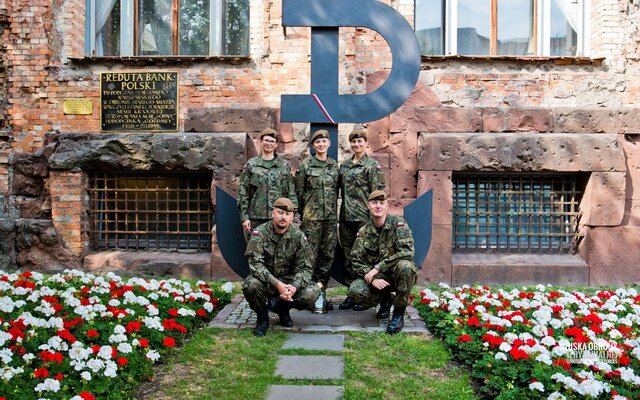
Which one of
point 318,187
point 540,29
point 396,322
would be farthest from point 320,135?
point 540,29

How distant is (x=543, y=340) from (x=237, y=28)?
229 inches

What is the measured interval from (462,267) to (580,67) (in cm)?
308

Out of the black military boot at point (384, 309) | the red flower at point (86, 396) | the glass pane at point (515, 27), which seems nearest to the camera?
the red flower at point (86, 396)

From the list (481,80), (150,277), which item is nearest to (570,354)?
(481,80)

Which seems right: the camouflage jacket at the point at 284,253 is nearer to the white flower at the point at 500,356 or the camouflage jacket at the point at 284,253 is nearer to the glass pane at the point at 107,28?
the white flower at the point at 500,356

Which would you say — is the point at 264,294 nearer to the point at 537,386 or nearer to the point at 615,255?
the point at 537,386

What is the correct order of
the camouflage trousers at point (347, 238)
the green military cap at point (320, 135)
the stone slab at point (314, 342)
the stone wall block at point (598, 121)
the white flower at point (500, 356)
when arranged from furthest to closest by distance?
the stone wall block at point (598, 121) → the camouflage trousers at point (347, 238) → the green military cap at point (320, 135) → the stone slab at point (314, 342) → the white flower at point (500, 356)

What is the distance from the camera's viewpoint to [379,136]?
7242mm

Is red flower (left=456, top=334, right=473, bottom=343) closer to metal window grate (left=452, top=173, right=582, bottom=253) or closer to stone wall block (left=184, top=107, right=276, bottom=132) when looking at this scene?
metal window grate (left=452, top=173, right=582, bottom=253)

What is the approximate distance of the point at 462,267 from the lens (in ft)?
23.3

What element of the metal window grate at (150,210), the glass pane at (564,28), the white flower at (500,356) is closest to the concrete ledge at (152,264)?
the metal window grate at (150,210)

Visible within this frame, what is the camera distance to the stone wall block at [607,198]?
7031 mm

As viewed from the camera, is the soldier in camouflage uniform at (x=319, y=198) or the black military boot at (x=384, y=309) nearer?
the black military boot at (x=384, y=309)

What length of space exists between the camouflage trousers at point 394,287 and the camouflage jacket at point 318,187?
0.79 metres
